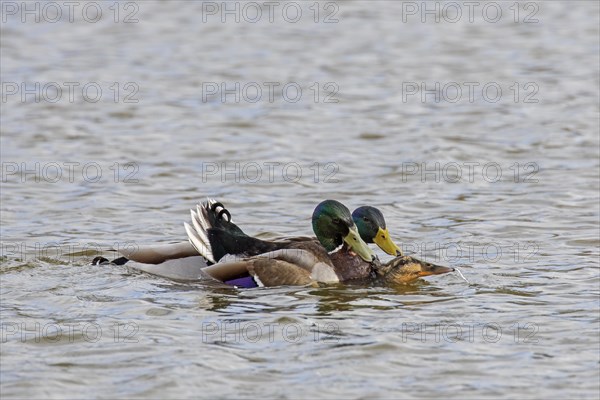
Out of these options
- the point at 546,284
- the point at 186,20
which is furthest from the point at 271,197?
the point at 186,20

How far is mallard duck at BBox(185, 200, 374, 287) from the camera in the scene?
1151cm

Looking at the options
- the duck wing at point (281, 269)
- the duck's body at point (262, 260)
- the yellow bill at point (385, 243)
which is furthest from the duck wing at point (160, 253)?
the yellow bill at point (385, 243)

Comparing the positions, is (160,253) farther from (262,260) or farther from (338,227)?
(338,227)

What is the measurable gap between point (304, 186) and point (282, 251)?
4181 millimetres

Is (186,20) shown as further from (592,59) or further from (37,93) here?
(592,59)

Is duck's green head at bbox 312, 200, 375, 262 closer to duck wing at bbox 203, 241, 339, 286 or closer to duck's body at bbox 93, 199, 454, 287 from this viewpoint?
duck's body at bbox 93, 199, 454, 287

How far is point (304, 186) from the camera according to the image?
1577 centimetres

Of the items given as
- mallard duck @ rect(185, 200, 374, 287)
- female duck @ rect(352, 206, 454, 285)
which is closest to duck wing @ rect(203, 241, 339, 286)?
mallard duck @ rect(185, 200, 374, 287)

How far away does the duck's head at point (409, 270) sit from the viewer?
11.7 metres

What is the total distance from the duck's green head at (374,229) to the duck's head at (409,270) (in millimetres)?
317

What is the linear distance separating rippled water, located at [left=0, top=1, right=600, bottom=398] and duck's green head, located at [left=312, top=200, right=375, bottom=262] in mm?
374

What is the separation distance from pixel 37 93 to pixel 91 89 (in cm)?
88

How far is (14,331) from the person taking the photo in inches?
395

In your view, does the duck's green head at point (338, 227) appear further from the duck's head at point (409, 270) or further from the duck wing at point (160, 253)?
the duck wing at point (160, 253)
